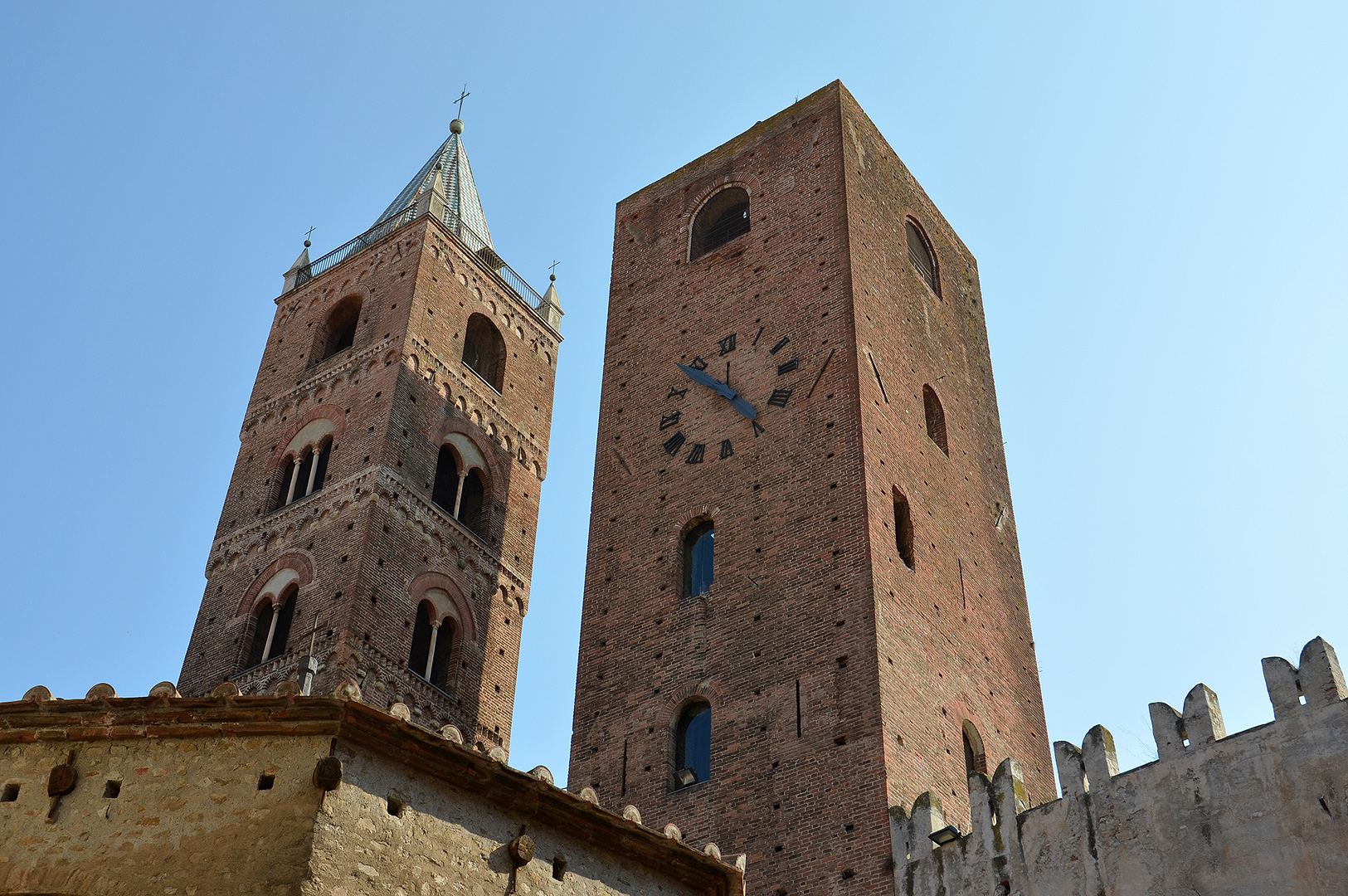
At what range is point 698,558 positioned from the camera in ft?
59.2

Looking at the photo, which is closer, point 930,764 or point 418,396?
point 930,764

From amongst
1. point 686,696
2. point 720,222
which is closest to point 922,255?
point 720,222

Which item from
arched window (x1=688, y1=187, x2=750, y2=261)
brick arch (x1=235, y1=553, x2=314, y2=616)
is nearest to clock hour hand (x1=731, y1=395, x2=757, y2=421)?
arched window (x1=688, y1=187, x2=750, y2=261)

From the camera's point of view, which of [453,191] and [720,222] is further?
[453,191]

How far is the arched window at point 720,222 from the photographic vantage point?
22078 mm

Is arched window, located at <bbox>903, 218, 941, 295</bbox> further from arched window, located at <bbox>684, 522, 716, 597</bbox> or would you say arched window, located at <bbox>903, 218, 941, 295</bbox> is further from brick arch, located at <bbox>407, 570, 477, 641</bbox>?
brick arch, located at <bbox>407, 570, 477, 641</bbox>

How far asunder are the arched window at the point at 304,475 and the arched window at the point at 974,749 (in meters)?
12.6

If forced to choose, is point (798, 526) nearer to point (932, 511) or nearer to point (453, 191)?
point (932, 511)

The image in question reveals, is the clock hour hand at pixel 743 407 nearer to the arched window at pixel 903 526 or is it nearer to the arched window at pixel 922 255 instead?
the arched window at pixel 903 526

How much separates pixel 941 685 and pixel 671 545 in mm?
3650

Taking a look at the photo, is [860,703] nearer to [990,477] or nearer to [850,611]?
[850,611]

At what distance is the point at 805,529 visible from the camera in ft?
56.2

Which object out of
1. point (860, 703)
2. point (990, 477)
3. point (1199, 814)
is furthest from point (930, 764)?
point (990, 477)

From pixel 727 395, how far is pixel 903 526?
2861mm
